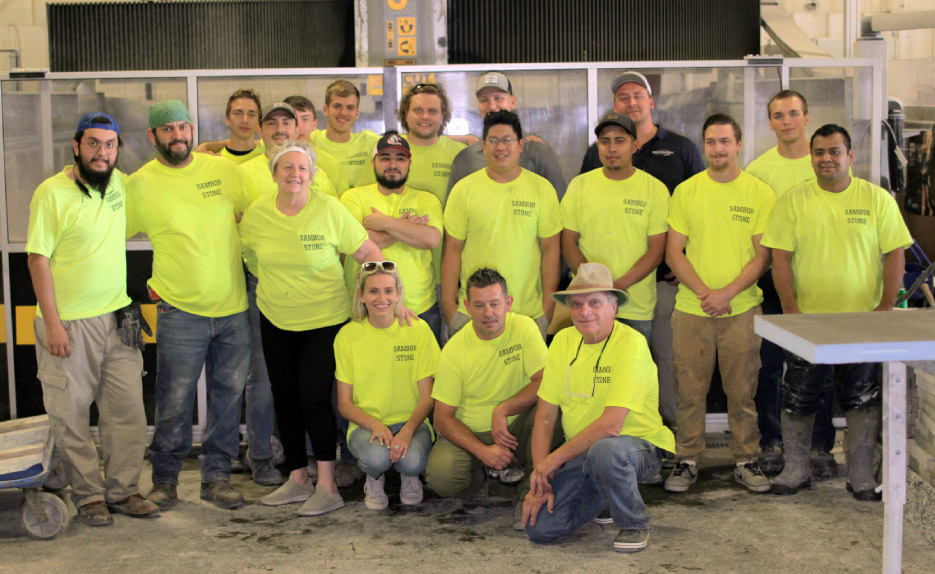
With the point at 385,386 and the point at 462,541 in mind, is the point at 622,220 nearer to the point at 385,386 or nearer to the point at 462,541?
the point at 385,386

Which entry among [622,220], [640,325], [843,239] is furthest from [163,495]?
[843,239]

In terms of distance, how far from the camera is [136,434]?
12.4 feet

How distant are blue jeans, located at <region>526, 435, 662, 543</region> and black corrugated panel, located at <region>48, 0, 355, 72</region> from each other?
2684mm

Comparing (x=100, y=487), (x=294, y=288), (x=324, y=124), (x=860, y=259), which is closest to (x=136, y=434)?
(x=100, y=487)

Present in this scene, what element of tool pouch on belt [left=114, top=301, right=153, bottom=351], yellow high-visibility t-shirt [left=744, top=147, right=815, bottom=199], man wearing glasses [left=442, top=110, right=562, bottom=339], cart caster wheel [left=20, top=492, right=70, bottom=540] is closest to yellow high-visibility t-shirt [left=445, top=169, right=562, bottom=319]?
Result: man wearing glasses [left=442, top=110, right=562, bottom=339]

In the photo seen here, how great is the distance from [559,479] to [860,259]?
4.89ft

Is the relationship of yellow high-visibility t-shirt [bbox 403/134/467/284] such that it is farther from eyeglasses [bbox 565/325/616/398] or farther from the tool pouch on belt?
the tool pouch on belt

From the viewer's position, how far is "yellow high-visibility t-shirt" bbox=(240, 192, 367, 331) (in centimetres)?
368

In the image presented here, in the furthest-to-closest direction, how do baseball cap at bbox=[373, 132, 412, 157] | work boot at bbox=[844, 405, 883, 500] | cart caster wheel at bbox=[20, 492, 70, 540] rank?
baseball cap at bbox=[373, 132, 412, 157], work boot at bbox=[844, 405, 883, 500], cart caster wheel at bbox=[20, 492, 70, 540]

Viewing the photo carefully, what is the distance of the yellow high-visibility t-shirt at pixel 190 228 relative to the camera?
372cm

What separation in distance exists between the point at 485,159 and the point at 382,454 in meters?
1.36

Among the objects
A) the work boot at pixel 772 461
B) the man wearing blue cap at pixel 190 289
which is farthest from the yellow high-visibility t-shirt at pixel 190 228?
the work boot at pixel 772 461

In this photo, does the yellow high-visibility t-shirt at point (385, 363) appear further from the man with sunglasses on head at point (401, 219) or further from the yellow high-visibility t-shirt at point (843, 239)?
the yellow high-visibility t-shirt at point (843, 239)

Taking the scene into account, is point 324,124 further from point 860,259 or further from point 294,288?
point 860,259
